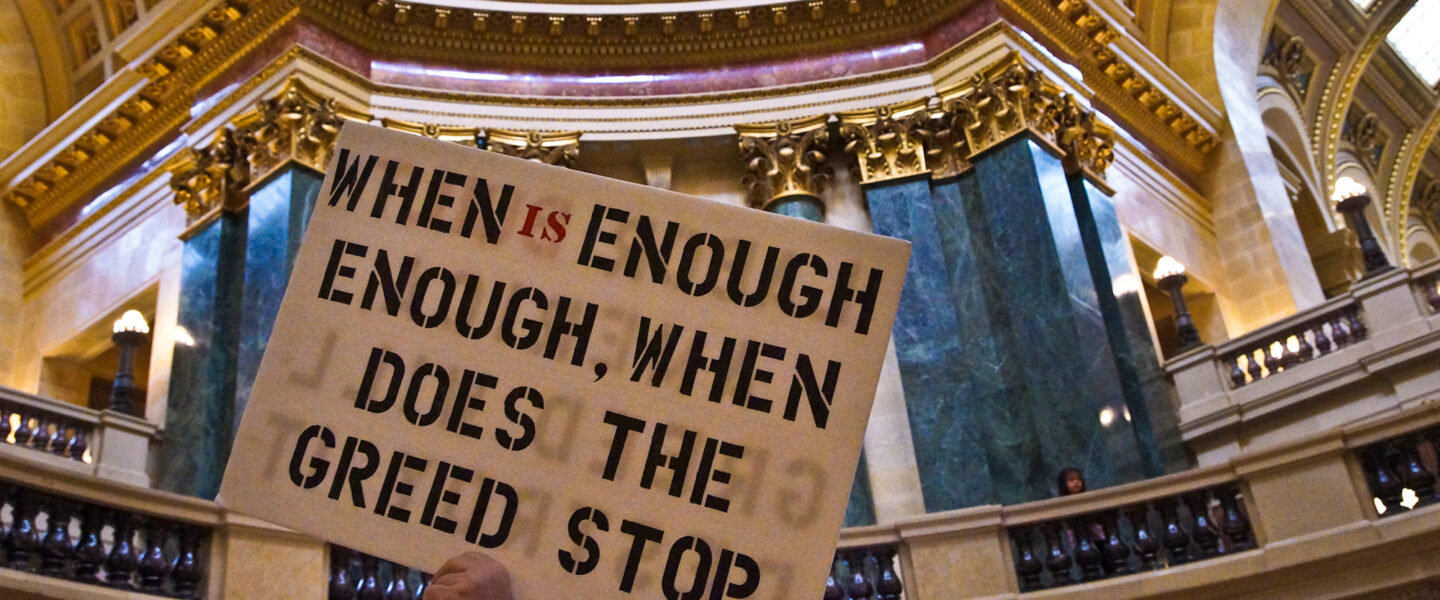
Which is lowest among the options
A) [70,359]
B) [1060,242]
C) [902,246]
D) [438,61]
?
[902,246]

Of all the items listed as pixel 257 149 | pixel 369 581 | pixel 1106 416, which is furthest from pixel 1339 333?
pixel 257 149

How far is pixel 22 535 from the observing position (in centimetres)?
790

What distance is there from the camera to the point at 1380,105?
88.7 ft

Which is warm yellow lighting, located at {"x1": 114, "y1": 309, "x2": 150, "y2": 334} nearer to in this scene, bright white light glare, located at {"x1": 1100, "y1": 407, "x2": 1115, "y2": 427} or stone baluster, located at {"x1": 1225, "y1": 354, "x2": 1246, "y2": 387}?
bright white light glare, located at {"x1": 1100, "y1": 407, "x2": 1115, "y2": 427}

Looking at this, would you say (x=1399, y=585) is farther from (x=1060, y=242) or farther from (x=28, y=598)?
(x=28, y=598)

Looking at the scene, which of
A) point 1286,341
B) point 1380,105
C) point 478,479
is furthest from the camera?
point 1380,105

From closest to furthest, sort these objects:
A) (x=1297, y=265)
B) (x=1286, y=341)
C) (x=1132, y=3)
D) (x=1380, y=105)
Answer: (x=1286, y=341) < (x=1297, y=265) < (x=1132, y=3) < (x=1380, y=105)

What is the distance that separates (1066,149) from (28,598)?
37.6ft

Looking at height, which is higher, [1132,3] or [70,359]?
[1132,3]

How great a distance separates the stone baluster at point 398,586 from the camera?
31.5ft

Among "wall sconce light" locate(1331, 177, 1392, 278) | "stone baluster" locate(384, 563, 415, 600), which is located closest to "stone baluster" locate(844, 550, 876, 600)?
"stone baluster" locate(384, 563, 415, 600)

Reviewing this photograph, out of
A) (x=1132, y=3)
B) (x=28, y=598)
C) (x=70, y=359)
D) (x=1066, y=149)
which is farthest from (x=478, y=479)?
(x=1132, y=3)

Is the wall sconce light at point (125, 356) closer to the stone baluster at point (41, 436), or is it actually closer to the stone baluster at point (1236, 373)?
the stone baluster at point (41, 436)

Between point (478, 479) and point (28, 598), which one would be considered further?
point (28, 598)
